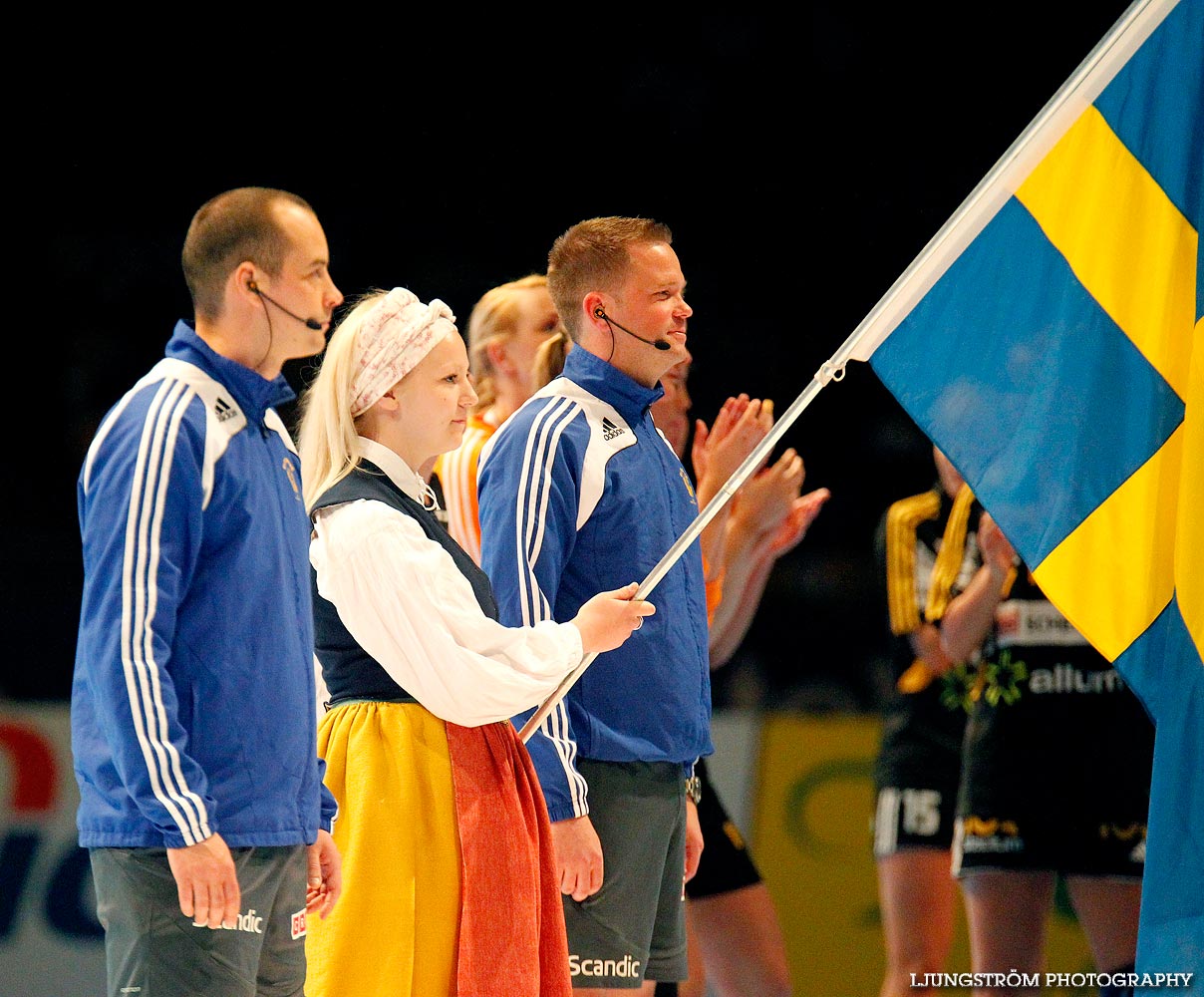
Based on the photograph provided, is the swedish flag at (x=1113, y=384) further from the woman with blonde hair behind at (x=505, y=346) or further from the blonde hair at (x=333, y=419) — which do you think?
the woman with blonde hair behind at (x=505, y=346)

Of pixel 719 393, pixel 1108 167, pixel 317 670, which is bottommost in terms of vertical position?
pixel 317 670

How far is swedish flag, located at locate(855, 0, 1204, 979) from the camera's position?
297 centimetres

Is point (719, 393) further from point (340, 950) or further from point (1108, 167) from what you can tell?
point (340, 950)

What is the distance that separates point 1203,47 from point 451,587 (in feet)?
5.68

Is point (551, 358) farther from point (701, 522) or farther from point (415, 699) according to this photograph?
point (415, 699)

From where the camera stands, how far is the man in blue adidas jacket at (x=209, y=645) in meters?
2.25

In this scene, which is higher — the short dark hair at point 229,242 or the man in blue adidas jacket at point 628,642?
the short dark hair at point 229,242

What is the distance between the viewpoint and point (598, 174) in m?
7.93

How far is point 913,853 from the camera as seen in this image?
15.8 ft

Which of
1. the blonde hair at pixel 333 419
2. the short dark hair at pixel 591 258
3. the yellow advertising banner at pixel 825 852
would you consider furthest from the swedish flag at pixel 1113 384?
the yellow advertising banner at pixel 825 852

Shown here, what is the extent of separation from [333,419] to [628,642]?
0.71m

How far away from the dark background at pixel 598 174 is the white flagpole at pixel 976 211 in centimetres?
407

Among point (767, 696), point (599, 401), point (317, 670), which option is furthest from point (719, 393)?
point (317, 670)

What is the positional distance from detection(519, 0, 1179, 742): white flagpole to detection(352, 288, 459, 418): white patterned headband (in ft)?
1.88
